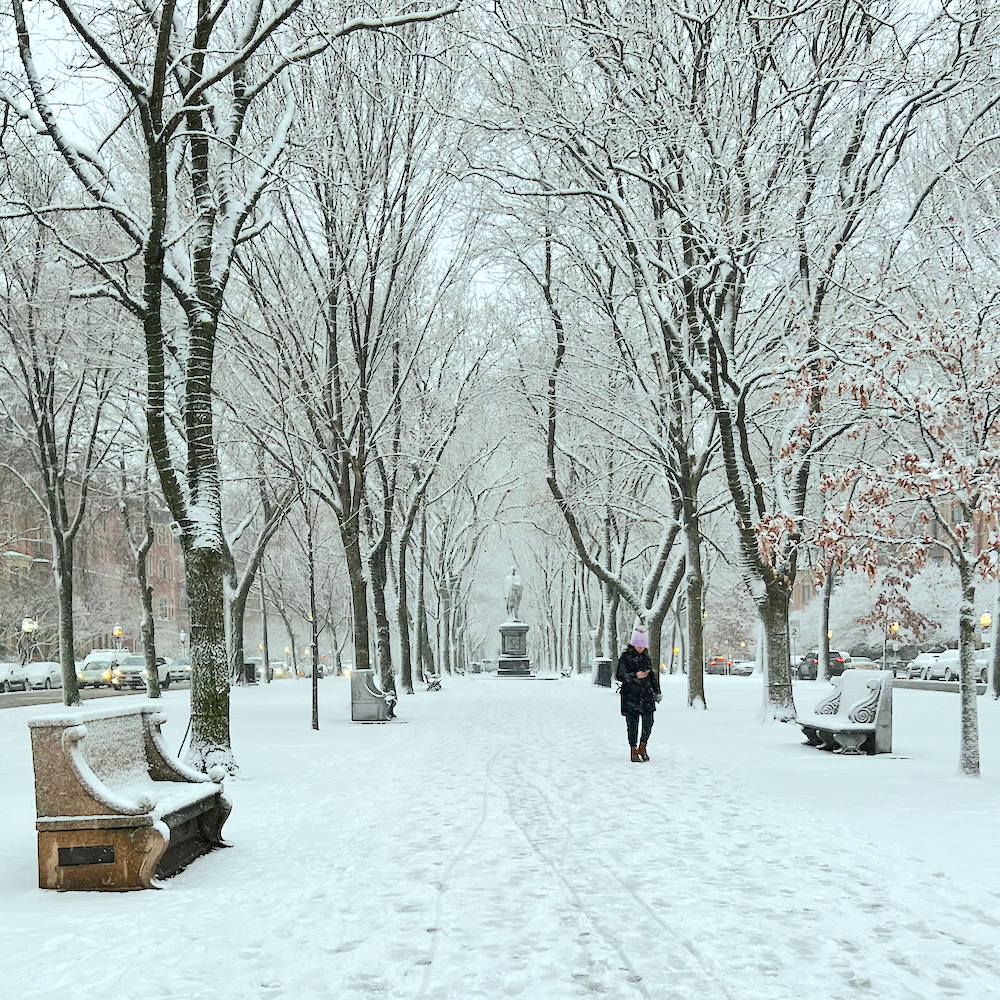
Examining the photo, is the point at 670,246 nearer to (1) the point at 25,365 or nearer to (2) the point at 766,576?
(2) the point at 766,576

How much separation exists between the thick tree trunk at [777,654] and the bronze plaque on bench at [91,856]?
13.4 m

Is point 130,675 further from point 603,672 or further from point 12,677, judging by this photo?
point 603,672

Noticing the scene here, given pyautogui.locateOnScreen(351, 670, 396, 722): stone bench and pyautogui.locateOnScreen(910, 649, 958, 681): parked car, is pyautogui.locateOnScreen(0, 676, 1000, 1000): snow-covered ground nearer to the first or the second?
pyautogui.locateOnScreen(351, 670, 396, 722): stone bench

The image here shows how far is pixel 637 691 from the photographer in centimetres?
1326

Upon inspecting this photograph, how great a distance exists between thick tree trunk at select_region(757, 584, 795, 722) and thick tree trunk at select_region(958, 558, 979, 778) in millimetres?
6936

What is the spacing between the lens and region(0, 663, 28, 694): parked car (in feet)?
159

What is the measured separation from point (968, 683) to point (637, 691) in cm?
380

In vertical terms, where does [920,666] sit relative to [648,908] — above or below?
below

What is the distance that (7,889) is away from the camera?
6.75m

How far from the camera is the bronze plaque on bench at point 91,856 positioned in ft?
21.9

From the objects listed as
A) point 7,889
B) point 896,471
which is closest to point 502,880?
point 7,889

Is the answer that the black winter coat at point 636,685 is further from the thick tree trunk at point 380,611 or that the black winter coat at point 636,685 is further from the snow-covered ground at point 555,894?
the thick tree trunk at point 380,611

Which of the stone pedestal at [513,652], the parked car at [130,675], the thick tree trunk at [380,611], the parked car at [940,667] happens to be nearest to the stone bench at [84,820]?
the thick tree trunk at [380,611]

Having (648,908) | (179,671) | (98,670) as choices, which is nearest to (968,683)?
(648,908)
